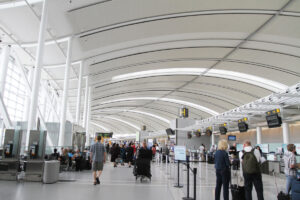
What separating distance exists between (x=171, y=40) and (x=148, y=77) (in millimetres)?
11213

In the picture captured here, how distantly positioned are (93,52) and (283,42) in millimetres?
12873

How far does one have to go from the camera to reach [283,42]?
54.0 ft

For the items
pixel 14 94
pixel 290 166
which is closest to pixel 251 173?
pixel 290 166

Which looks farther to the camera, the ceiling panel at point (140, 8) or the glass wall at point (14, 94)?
the glass wall at point (14, 94)

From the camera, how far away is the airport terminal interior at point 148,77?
25.7 feet

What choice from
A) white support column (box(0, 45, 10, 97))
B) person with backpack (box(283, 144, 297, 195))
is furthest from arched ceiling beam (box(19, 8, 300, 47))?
person with backpack (box(283, 144, 297, 195))

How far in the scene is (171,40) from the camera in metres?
17.7

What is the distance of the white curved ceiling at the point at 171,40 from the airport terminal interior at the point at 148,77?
0.25ft

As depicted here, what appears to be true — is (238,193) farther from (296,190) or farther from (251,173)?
(296,190)

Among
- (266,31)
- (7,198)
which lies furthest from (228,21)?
(7,198)

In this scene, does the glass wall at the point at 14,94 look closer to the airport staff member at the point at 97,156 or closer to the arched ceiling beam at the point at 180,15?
the arched ceiling beam at the point at 180,15

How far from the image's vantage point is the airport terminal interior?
25.7 ft

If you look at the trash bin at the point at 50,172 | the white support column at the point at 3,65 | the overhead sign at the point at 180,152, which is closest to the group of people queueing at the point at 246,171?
the overhead sign at the point at 180,152

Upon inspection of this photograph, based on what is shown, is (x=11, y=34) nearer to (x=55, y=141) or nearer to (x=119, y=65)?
(x=55, y=141)
